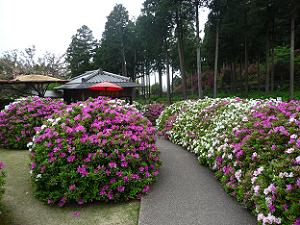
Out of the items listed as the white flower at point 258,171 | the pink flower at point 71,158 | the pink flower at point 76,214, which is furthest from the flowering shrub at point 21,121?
the white flower at point 258,171

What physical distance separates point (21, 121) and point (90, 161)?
3958 mm

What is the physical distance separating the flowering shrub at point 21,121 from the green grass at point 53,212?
2717 mm

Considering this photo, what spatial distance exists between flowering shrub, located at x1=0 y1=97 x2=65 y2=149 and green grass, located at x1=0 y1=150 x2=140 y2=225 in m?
2.72

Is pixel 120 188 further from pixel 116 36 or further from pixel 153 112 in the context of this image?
pixel 116 36

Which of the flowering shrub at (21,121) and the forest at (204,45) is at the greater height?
the forest at (204,45)

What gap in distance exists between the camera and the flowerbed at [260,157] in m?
2.43

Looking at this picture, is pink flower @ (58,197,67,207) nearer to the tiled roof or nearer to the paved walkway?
the paved walkway

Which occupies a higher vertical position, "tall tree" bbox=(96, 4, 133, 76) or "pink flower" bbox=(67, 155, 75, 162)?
"tall tree" bbox=(96, 4, 133, 76)

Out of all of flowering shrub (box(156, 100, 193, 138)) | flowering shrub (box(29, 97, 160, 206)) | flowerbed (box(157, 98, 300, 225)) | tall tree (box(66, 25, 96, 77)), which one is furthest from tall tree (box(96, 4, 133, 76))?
flowering shrub (box(29, 97, 160, 206))

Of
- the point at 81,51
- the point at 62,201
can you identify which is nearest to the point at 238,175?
the point at 62,201

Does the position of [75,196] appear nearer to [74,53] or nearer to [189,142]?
[189,142]

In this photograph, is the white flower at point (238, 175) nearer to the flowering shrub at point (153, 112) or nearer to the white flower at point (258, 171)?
the white flower at point (258, 171)

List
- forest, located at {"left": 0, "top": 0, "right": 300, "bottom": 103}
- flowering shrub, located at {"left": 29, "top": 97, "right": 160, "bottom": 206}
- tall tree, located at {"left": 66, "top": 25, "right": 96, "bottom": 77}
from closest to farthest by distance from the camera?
1. flowering shrub, located at {"left": 29, "top": 97, "right": 160, "bottom": 206}
2. forest, located at {"left": 0, "top": 0, "right": 300, "bottom": 103}
3. tall tree, located at {"left": 66, "top": 25, "right": 96, "bottom": 77}

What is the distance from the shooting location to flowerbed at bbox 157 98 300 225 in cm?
243
